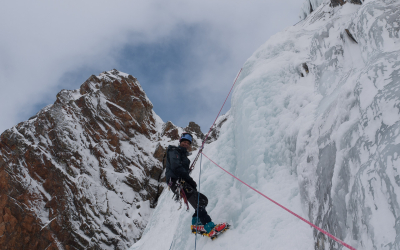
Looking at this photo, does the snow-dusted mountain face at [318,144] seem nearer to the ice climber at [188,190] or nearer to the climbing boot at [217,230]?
the climbing boot at [217,230]

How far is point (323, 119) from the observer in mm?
3268

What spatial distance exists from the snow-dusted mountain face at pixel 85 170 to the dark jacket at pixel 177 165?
18.4m

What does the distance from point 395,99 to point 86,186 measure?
23.3m

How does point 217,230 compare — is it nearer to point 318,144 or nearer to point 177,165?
point 177,165

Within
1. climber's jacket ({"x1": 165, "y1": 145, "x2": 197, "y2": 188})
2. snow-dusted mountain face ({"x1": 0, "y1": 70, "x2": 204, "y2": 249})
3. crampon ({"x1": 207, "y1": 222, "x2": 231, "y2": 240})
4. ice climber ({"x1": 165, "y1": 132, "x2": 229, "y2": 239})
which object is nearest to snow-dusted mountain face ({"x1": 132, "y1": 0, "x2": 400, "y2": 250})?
crampon ({"x1": 207, "y1": 222, "x2": 231, "y2": 240})

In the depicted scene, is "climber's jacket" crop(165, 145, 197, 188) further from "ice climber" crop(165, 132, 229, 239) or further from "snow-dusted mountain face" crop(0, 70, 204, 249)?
"snow-dusted mountain face" crop(0, 70, 204, 249)

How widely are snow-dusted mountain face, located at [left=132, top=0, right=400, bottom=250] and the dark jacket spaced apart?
1.00 meters

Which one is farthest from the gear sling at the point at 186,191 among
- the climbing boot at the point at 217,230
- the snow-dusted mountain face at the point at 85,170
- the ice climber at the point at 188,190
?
the snow-dusted mountain face at the point at 85,170

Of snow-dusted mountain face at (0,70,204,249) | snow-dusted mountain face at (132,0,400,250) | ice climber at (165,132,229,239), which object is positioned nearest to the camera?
snow-dusted mountain face at (132,0,400,250)

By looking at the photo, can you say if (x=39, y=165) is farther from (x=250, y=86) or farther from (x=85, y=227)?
(x=250, y=86)

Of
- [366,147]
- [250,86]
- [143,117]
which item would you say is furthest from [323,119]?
[143,117]

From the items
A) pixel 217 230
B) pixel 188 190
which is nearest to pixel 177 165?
pixel 188 190

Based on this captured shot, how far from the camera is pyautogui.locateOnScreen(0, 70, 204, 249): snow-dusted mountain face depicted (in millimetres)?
19891

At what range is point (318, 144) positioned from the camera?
3.20 m
